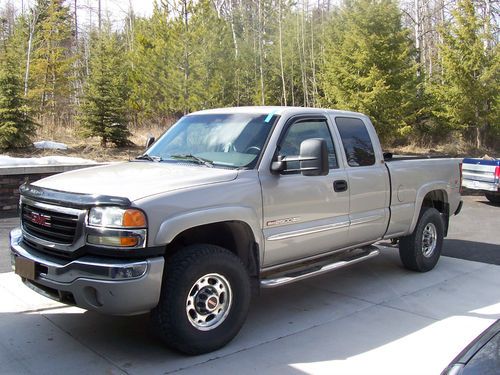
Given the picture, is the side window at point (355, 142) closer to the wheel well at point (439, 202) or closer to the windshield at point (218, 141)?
the windshield at point (218, 141)

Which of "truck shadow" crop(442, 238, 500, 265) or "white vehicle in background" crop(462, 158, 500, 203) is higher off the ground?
"white vehicle in background" crop(462, 158, 500, 203)

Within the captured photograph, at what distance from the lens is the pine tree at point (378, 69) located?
21.7 m

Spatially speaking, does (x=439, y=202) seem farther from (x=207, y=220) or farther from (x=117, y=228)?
(x=117, y=228)

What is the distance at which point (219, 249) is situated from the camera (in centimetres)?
414

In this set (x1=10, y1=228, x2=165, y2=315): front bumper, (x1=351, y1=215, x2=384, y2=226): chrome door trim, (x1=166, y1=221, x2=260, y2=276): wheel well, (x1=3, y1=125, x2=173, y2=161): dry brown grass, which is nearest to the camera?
(x1=10, y1=228, x2=165, y2=315): front bumper

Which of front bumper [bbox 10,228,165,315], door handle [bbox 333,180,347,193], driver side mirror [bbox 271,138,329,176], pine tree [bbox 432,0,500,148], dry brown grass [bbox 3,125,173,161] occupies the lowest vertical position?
front bumper [bbox 10,228,165,315]

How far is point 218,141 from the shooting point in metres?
4.89

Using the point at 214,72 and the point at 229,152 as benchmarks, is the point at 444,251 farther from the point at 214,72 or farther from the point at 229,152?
the point at 214,72

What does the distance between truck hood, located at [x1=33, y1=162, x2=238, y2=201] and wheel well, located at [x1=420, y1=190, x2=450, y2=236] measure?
3557 mm

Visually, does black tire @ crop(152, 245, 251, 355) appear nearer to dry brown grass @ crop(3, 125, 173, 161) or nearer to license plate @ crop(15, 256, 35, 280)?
license plate @ crop(15, 256, 35, 280)

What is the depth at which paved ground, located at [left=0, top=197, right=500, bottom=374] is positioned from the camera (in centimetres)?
394

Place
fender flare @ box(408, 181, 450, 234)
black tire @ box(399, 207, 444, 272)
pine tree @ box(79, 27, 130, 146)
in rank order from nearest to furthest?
fender flare @ box(408, 181, 450, 234) → black tire @ box(399, 207, 444, 272) → pine tree @ box(79, 27, 130, 146)

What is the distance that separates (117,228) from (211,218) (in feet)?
2.44

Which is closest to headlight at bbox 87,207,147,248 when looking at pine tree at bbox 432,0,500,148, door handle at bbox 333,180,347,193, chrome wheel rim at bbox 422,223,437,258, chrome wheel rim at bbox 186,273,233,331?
chrome wheel rim at bbox 186,273,233,331
